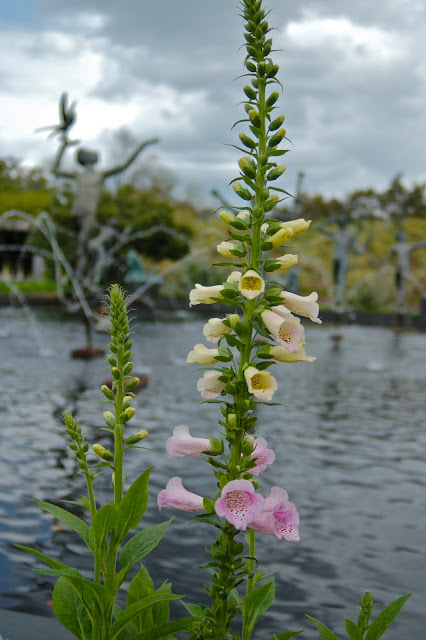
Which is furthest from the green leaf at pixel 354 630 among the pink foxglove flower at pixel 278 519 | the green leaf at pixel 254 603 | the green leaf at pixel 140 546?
the green leaf at pixel 140 546

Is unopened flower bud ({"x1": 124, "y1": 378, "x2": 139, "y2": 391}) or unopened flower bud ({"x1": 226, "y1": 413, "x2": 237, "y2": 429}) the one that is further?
unopened flower bud ({"x1": 124, "y1": 378, "x2": 139, "y2": 391})

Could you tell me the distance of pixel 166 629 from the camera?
1.87 metres

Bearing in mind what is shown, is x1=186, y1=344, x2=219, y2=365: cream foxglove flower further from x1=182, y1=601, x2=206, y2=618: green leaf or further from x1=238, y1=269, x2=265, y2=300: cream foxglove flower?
x1=182, y1=601, x2=206, y2=618: green leaf

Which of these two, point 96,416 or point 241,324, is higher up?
point 241,324

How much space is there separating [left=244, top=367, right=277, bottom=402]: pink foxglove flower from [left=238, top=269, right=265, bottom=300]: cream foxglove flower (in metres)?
0.19

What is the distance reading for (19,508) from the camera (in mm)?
4926

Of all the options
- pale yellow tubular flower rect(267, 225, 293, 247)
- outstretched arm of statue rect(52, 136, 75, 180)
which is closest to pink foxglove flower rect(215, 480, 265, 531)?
pale yellow tubular flower rect(267, 225, 293, 247)

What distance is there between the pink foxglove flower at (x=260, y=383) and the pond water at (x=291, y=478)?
38 cm

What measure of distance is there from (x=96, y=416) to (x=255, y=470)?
21.3ft

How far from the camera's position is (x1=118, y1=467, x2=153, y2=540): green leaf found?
188cm

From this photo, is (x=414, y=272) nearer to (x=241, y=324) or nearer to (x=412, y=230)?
(x=412, y=230)

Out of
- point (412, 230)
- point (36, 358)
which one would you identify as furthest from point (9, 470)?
point (412, 230)

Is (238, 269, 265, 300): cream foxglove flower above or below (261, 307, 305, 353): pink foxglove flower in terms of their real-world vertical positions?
above

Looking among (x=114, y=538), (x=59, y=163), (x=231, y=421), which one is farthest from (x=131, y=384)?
(x=59, y=163)
